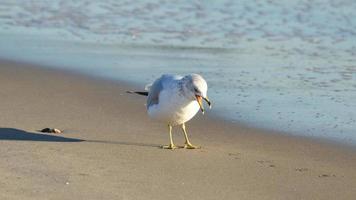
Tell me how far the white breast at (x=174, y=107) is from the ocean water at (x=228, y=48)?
111cm

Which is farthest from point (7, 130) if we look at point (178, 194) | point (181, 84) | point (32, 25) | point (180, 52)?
point (32, 25)

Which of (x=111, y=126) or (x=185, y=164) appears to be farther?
(x=111, y=126)

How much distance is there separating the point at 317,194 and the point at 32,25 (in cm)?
995

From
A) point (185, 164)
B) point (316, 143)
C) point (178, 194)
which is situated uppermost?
point (316, 143)

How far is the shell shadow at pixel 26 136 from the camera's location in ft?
25.1

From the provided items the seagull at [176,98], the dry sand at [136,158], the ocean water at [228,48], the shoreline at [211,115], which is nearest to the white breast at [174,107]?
the seagull at [176,98]

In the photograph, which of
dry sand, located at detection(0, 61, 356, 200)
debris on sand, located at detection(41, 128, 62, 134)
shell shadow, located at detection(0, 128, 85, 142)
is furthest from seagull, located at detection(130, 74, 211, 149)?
debris on sand, located at detection(41, 128, 62, 134)

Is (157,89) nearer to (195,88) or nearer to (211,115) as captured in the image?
(195,88)

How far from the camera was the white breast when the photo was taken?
7.61 metres

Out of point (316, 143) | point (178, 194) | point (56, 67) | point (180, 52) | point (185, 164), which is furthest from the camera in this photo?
point (180, 52)

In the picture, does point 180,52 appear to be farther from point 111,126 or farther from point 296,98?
point 111,126

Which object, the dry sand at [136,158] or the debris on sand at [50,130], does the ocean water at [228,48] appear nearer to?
the dry sand at [136,158]

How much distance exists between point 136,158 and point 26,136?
1.15 m

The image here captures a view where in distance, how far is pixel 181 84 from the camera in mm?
7516
